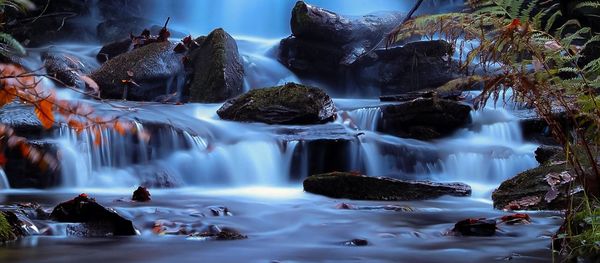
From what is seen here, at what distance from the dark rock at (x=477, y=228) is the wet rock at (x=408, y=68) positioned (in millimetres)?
9864

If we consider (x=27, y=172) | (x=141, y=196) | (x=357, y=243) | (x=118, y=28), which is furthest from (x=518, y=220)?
(x=118, y=28)

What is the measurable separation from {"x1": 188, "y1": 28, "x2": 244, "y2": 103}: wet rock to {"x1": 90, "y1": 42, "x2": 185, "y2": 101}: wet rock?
391mm

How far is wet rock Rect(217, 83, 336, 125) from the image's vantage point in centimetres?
992

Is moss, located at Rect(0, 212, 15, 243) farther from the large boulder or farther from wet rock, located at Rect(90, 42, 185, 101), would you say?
the large boulder

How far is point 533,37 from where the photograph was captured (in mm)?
2947

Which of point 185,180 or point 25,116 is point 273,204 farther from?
point 25,116

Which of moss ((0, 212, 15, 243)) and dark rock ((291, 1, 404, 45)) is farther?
dark rock ((291, 1, 404, 45))

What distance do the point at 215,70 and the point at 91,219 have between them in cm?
881

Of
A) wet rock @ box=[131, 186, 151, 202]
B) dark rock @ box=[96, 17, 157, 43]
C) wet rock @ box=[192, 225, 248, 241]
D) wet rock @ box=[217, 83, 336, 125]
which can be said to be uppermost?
dark rock @ box=[96, 17, 157, 43]

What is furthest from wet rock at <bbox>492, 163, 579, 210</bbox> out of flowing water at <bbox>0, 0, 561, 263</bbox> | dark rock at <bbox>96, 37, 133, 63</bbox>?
dark rock at <bbox>96, 37, 133, 63</bbox>

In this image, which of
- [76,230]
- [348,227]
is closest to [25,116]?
[76,230]

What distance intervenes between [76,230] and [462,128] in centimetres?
768

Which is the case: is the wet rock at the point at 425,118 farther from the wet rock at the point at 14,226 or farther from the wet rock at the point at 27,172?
the wet rock at the point at 14,226

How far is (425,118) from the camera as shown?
1008 centimetres
